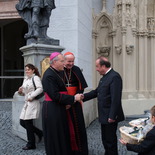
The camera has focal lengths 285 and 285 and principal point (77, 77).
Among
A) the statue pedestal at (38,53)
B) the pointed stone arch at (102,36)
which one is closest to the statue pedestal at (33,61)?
the statue pedestal at (38,53)

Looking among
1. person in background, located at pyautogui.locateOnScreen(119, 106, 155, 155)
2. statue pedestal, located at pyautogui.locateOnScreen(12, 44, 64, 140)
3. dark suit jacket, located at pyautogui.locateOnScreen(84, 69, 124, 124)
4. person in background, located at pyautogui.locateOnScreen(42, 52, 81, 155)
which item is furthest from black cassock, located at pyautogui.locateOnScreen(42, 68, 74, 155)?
statue pedestal, located at pyautogui.locateOnScreen(12, 44, 64, 140)

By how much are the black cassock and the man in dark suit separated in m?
0.48

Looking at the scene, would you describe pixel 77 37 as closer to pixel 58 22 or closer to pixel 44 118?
pixel 58 22

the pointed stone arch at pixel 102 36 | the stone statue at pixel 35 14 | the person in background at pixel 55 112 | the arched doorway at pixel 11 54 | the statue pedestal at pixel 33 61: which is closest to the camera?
the person in background at pixel 55 112

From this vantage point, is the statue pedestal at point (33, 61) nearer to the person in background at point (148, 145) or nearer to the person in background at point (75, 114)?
the person in background at point (75, 114)

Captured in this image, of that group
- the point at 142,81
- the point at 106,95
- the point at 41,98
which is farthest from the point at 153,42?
A: the point at 106,95

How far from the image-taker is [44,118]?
3637 mm

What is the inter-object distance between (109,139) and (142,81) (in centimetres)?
649

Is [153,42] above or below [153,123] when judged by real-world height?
above

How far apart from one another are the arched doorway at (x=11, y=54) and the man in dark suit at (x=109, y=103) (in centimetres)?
1036

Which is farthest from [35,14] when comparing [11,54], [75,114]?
[11,54]

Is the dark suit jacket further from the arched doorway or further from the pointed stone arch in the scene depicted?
the arched doorway

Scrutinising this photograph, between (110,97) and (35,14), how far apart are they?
111 inches

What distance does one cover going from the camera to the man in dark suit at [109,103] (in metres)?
3.70
